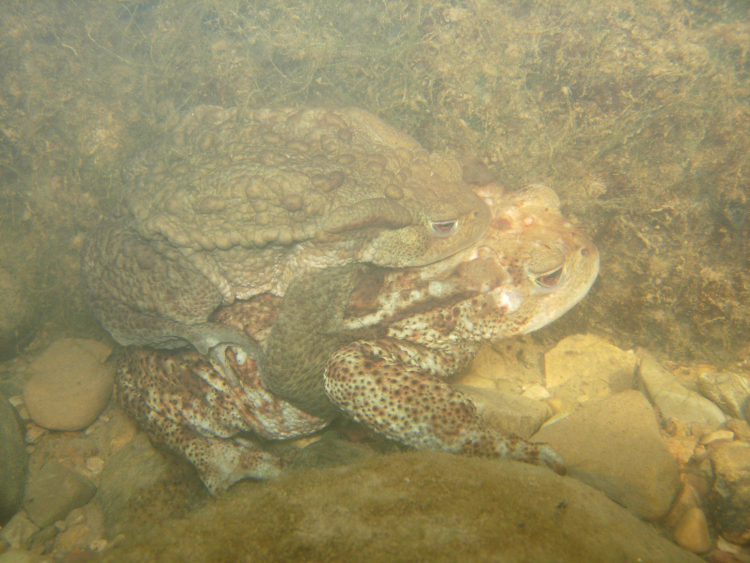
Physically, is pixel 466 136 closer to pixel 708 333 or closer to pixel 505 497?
pixel 708 333

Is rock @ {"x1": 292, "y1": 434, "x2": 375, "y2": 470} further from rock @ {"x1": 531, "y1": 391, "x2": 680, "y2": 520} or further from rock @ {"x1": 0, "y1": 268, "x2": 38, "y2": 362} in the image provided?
rock @ {"x1": 0, "y1": 268, "x2": 38, "y2": 362}

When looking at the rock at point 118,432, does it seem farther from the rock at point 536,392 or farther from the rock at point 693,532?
the rock at point 693,532


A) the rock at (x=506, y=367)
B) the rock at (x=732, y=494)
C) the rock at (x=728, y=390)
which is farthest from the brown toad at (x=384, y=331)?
the rock at (x=732, y=494)

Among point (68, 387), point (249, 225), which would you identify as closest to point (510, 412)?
point (249, 225)

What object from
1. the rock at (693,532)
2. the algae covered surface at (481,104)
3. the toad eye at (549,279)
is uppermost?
the algae covered surface at (481,104)

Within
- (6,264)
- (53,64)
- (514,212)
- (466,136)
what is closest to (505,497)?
(514,212)

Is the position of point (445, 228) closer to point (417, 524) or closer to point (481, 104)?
point (481, 104)
